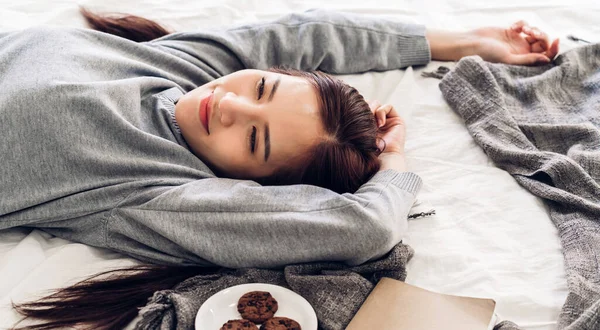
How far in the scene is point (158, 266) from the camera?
1.00 metres

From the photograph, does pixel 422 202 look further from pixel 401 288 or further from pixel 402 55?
pixel 402 55

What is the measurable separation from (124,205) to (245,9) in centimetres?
87

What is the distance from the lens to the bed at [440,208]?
3.18ft

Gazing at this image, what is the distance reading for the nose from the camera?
1090 millimetres

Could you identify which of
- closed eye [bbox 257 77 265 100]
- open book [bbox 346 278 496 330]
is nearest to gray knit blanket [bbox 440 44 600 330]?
open book [bbox 346 278 496 330]

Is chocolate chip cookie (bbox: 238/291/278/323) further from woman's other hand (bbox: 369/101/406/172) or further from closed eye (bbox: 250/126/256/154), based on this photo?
woman's other hand (bbox: 369/101/406/172)

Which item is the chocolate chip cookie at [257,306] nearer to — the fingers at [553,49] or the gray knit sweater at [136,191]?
the gray knit sweater at [136,191]

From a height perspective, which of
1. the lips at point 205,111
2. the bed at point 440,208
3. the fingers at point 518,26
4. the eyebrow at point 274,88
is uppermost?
the eyebrow at point 274,88

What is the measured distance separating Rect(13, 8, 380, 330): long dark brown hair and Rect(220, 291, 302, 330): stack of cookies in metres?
0.15

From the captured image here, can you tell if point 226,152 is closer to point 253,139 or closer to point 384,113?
point 253,139

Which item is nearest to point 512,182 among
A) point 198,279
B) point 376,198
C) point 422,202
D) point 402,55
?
point 422,202

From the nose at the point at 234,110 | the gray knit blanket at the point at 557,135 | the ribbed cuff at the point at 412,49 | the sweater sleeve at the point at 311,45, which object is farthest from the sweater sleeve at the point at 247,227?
the ribbed cuff at the point at 412,49

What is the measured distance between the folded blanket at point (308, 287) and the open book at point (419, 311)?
0.03 meters

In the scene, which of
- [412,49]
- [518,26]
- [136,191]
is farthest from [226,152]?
[518,26]
